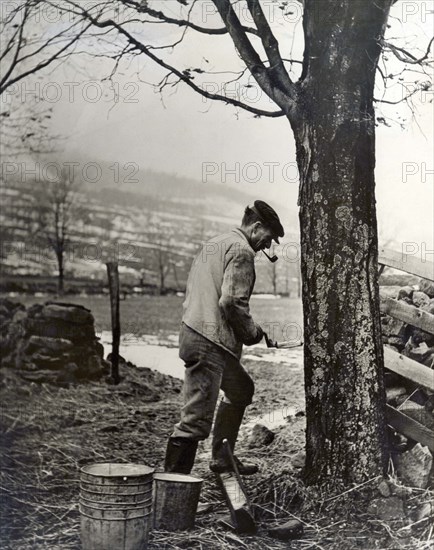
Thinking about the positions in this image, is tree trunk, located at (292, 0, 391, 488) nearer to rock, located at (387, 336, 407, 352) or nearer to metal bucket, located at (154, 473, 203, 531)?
rock, located at (387, 336, 407, 352)

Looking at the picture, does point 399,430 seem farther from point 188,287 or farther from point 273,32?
point 273,32

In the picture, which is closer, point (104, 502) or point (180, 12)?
point (104, 502)

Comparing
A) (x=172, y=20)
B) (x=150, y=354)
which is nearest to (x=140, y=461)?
(x=150, y=354)

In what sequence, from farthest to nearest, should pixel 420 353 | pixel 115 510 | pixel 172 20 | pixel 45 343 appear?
pixel 45 343 → pixel 420 353 → pixel 172 20 → pixel 115 510

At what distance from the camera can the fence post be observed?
3797mm

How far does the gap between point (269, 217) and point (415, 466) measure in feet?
4.75

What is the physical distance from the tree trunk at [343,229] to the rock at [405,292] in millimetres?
382

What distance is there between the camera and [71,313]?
3.88m

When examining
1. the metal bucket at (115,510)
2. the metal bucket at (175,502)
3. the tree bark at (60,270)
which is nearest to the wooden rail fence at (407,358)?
the metal bucket at (175,502)

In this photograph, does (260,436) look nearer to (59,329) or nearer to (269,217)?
(269,217)

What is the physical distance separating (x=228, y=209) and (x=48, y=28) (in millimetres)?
1408

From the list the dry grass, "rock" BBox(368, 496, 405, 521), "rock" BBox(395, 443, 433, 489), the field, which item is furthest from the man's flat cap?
"rock" BBox(368, 496, 405, 521)

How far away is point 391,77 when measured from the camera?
3650 mm

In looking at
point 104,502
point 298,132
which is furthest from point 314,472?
point 298,132
